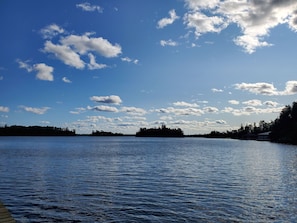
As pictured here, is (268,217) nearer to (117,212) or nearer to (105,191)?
(117,212)

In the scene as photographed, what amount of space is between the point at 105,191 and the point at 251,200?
631 inches

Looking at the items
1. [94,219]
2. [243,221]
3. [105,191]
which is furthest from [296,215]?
[105,191]

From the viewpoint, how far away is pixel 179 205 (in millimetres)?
28547

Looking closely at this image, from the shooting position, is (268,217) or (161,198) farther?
(161,198)

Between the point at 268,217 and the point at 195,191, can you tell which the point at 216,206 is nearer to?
the point at 268,217

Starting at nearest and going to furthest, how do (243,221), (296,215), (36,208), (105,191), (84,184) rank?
1. (243,221)
2. (296,215)
3. (36,208)
4. (105,191)
5. (84,184)

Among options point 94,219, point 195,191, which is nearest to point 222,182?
point 195,191

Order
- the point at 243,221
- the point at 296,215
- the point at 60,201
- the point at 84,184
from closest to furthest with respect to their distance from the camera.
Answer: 1. the point at 243,221
2. the point at 296,215
3. the point at 60,201
4. the point at 84,184

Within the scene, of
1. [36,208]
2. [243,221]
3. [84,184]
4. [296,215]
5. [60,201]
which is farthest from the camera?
[84,184]

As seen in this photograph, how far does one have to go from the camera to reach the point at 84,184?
40.5 metres

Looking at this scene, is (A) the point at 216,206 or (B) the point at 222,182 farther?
(B) the point at 222,182

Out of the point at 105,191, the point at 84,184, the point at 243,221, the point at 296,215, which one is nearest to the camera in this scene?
the point at 243,221

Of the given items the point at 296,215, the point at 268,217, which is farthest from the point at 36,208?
the point at 296,215

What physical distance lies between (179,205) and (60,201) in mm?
11545
